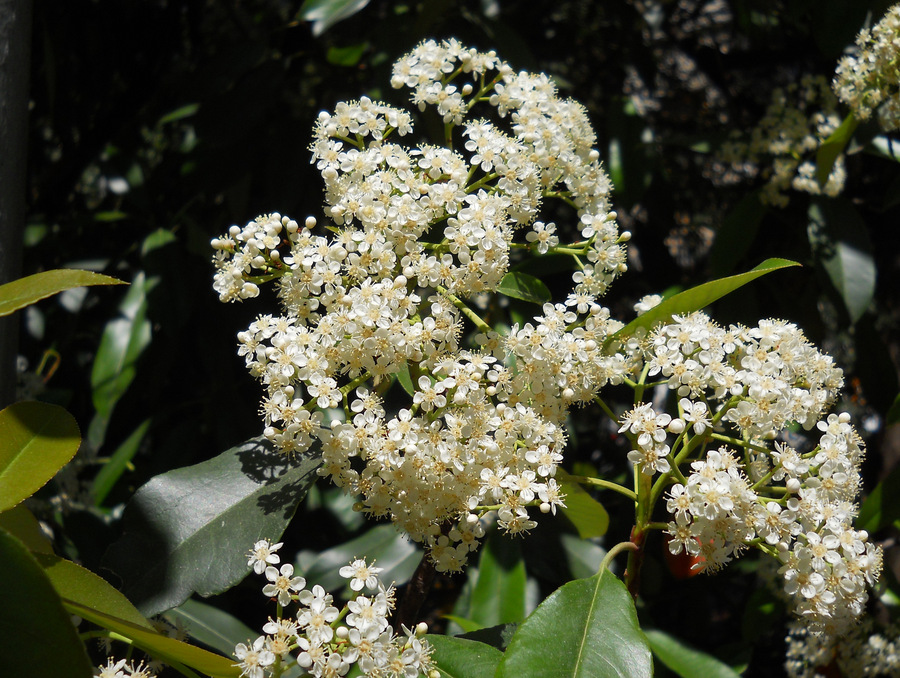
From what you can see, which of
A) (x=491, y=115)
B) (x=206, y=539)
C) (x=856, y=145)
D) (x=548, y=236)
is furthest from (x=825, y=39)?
(x=206, y=539)

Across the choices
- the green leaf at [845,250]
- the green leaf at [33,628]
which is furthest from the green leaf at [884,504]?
the green leaf at [33,628]

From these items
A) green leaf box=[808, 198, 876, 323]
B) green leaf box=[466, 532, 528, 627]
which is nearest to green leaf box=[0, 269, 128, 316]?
green leaf box=[466, 532, 528, 627]

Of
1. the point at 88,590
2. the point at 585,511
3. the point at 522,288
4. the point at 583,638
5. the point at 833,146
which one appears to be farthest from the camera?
the point at 833,146

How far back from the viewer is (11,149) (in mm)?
996

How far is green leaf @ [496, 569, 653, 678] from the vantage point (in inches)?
30.8

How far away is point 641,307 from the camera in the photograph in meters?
0.99

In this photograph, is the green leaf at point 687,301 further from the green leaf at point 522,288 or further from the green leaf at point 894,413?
the green leaf at point 894,413

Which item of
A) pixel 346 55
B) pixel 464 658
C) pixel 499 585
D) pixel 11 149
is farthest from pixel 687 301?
pixel 346 55

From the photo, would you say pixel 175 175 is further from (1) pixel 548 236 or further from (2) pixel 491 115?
(1) pixel 548 236

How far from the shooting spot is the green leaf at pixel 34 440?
2.59 ft

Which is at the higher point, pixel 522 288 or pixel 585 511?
pixel 522 288

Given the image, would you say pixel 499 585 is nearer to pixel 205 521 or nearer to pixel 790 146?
pixel 205 521

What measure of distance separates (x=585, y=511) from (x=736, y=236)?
922 mm

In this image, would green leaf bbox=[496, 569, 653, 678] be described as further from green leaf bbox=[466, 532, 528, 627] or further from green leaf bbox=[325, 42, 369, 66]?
green leaf bbox=[325, 42, 369, 66]
